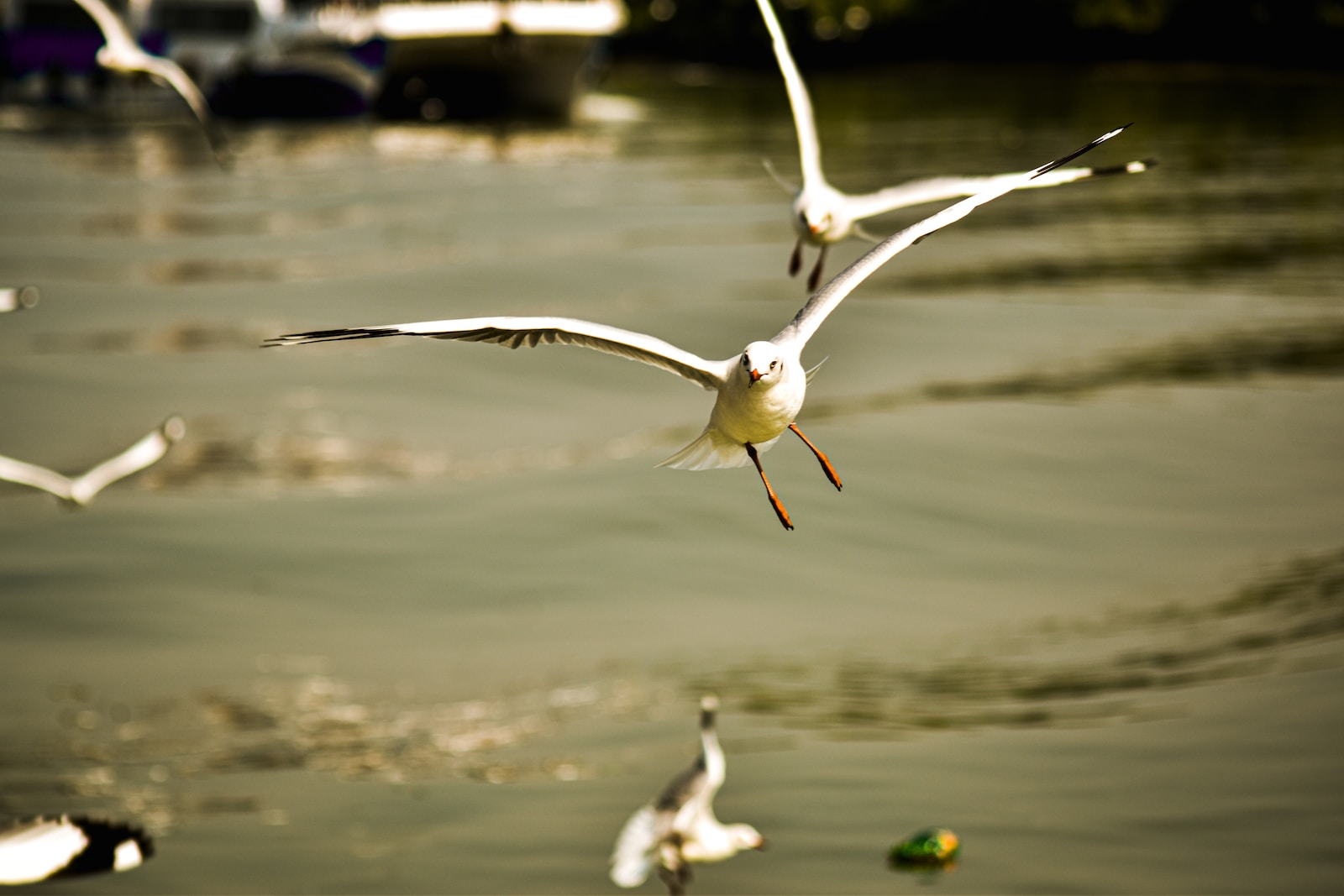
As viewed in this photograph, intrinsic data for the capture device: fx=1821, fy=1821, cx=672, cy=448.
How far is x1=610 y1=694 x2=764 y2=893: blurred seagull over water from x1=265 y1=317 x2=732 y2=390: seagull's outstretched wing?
9849 millimetres

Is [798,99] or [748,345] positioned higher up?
[798,99]

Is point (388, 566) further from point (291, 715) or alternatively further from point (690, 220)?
point (690, 220)

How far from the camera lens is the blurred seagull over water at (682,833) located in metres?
19.7

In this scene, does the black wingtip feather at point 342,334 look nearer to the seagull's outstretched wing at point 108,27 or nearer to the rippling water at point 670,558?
the rippling water at point 670,558

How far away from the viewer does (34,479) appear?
1827cm

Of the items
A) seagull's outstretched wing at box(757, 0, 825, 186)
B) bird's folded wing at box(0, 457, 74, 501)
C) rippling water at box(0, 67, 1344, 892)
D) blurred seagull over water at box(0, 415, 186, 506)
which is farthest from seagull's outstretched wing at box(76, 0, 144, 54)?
seagull's outstretched wing at box(757, 0, 825, 186)

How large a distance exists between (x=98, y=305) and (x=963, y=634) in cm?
3308

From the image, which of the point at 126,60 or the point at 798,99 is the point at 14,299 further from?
the point at 126,60

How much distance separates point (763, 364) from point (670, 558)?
2370 cm

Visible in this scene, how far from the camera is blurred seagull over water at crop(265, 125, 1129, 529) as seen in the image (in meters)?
9.77

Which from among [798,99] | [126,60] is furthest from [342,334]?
[126,60]

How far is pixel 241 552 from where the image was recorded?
33.6 m

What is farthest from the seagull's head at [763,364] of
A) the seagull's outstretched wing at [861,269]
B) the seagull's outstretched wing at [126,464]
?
the seagull's outstretched wing at [126,464]

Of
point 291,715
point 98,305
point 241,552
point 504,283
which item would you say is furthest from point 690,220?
point 291,715
